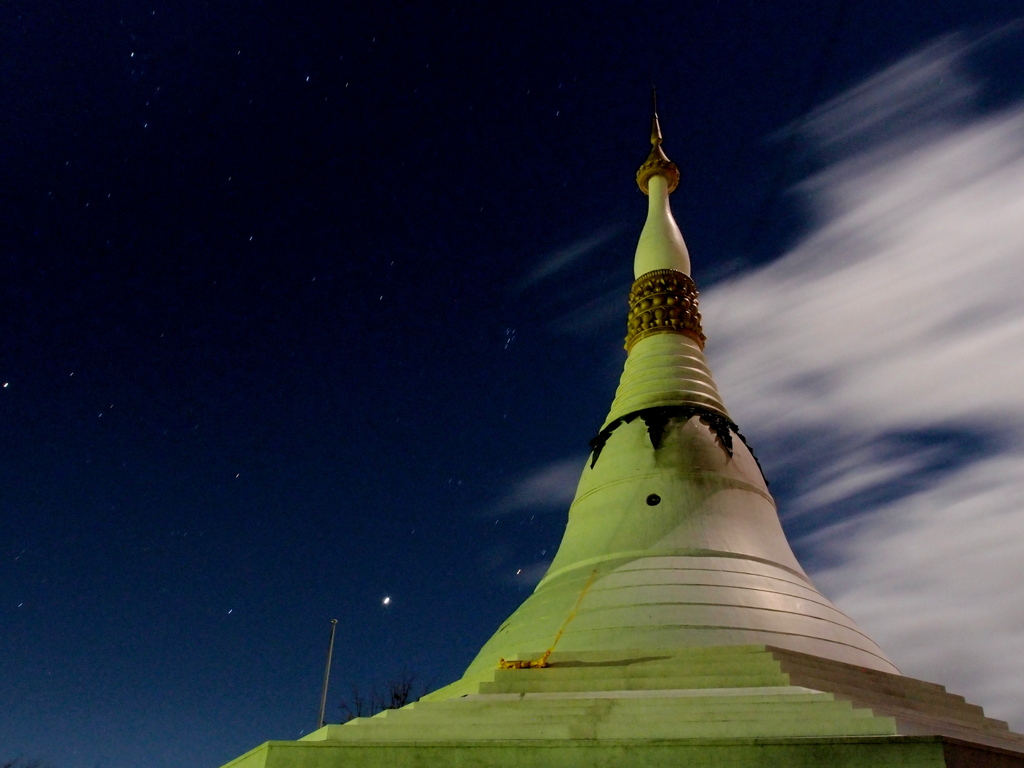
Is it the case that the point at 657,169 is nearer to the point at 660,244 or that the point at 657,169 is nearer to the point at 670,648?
the point at 660,244

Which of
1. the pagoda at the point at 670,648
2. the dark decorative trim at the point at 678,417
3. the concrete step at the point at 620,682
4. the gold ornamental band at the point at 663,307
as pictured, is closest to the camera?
the pagoda at the point at 670,648

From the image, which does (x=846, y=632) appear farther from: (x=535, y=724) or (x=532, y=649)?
(x=535, y=724)

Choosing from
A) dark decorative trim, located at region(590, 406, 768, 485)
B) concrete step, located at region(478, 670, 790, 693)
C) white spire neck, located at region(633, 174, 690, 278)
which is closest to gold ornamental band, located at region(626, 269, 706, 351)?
white spire neck, located at region(633, 174, 690, 278)

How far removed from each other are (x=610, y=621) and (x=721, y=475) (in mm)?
4768

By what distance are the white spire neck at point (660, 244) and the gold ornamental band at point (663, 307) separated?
305 mm

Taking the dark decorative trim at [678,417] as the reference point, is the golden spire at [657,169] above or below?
above

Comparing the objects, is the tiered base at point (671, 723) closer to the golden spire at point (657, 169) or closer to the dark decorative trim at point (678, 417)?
the dark decorative trim at point (678, 417)

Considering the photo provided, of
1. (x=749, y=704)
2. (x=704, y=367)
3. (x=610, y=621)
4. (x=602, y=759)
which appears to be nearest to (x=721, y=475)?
(x=704, y=367)

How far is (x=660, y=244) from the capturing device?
2005 cm

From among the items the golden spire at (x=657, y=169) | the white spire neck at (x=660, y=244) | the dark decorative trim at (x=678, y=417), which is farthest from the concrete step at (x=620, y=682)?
Answer: the golden spire at (x=657, y=169)

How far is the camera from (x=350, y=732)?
838 cm

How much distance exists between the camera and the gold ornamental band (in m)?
18.6

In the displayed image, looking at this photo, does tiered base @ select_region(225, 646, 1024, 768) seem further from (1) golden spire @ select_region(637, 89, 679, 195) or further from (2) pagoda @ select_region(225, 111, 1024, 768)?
(1) golden spire @ select_region(637, 89, 679, 195)

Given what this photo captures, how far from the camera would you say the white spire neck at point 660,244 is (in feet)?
64.8
